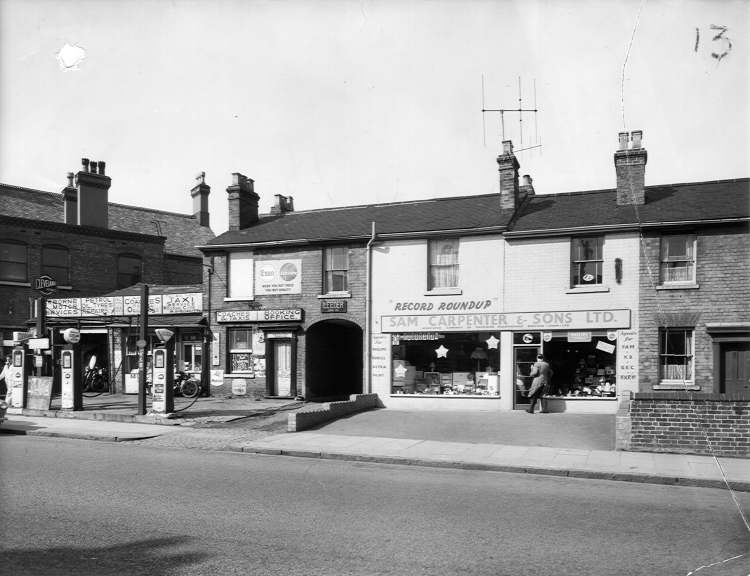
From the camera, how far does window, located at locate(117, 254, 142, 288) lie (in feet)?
107

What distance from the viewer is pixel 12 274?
28.6 m

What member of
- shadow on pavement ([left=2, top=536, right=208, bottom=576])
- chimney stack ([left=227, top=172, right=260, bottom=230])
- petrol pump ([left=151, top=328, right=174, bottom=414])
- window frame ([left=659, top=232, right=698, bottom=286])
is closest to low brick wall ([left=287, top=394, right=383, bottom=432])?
petrol pump ([left=151, top=328, right=174, bottom=414])

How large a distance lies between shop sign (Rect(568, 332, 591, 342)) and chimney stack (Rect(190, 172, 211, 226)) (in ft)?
87.9

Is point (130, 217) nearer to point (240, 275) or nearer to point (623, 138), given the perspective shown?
point (240, 275)

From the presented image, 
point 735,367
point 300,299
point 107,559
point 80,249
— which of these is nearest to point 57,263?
point 80,249

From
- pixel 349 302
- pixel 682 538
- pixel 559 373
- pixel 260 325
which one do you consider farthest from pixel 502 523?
pixel 260 325

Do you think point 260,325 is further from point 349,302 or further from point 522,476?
point 522,476

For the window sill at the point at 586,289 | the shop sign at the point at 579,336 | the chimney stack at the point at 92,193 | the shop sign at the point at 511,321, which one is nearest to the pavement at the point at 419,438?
the shop sign at the point at 579,336

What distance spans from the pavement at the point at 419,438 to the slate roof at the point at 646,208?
5450mm

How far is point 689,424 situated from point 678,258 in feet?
22.1

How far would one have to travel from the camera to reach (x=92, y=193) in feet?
104

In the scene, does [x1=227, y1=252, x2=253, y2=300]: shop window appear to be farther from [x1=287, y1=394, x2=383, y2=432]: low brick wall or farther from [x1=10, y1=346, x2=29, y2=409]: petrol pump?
[x1=10, y1=346, x2=29, y2=409]: petrol pump

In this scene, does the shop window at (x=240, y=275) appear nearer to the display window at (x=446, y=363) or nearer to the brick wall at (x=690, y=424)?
the display window at (x=446, y=363)

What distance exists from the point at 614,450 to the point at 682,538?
6.64 metres
